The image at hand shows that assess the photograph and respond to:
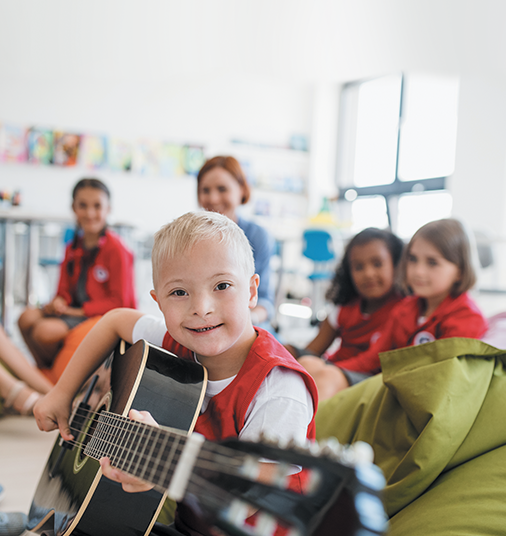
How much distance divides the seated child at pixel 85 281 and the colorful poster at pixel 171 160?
3859 mm

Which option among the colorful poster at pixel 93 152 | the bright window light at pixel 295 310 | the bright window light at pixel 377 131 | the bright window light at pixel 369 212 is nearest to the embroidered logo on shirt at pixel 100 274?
the bright window light at pixel 295 310

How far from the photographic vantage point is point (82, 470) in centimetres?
79

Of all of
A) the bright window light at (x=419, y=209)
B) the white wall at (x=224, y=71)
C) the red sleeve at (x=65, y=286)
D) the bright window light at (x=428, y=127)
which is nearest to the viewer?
the white wall at (x=224, y=71)

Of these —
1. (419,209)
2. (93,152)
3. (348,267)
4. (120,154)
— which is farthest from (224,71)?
(348,267)

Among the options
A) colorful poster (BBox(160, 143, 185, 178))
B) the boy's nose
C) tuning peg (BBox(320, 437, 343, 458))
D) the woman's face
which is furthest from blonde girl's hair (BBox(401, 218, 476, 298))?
colorful poster (BBox(160, 143, 185, 178))

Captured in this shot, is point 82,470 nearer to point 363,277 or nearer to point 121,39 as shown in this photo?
point 121,39

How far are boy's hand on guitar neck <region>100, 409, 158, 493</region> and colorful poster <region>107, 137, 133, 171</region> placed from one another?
19.2ft

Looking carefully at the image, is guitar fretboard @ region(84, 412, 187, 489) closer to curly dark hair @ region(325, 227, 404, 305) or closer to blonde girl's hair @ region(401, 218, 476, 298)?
blonde girl's hair @ region(401, 218, 476, 298)

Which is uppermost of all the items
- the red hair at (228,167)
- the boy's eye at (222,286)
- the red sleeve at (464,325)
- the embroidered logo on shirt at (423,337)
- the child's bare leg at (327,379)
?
the red hair at (228,167)

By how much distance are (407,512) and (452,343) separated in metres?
0.32

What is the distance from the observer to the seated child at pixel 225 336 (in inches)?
28.0

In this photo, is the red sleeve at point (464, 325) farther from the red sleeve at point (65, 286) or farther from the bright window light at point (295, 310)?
the bright window light at point (295, 310)

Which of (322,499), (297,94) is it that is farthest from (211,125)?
(322,499)

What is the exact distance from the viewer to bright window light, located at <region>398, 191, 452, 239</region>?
5512 millimetres
